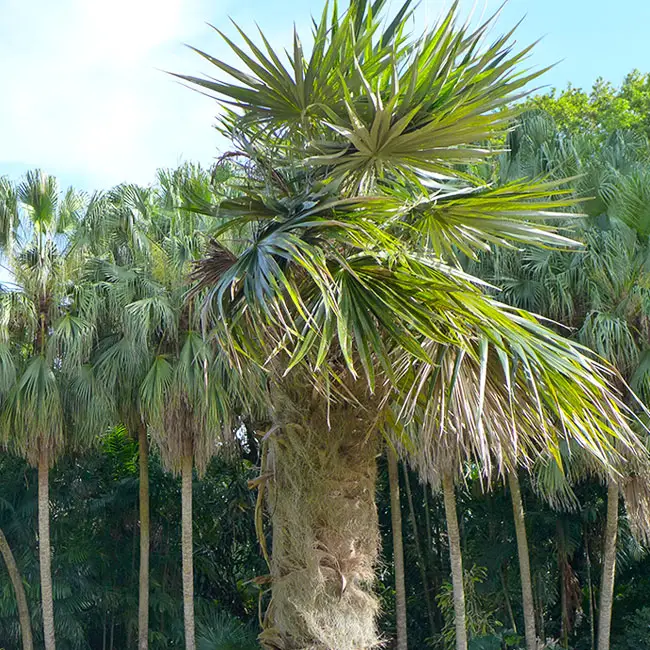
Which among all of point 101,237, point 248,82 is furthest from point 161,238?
point 248,82

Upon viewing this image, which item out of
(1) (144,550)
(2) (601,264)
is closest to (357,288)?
(2) (601,264)

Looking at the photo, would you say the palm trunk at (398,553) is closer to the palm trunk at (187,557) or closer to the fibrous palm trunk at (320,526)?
the palm trunk at (187,557)

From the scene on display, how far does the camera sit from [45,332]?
12109 millimetres

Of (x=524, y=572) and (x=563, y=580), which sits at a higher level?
(x=524, y=572)

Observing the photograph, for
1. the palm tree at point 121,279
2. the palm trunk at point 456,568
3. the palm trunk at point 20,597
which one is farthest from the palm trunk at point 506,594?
the palm trunk at point 20,597

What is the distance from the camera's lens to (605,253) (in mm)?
10156

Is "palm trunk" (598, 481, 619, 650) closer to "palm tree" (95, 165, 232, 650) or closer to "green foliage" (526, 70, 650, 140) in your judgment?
"palm tree" (95, 165, 232, 650)

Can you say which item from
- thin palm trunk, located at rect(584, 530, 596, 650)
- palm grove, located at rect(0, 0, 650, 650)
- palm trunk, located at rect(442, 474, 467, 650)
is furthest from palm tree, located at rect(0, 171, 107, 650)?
thin palm trunk, located at rect(584, 530, 596, 650)

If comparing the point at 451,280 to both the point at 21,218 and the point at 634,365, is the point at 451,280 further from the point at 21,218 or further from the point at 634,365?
the point at 21,218

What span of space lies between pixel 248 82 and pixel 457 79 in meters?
1.08

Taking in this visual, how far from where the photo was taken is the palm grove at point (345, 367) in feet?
13.6

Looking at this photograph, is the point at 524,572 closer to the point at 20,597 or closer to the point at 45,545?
the point at 45,545

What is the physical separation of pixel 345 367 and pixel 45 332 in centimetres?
870

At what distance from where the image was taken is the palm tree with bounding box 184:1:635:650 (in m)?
4.03
